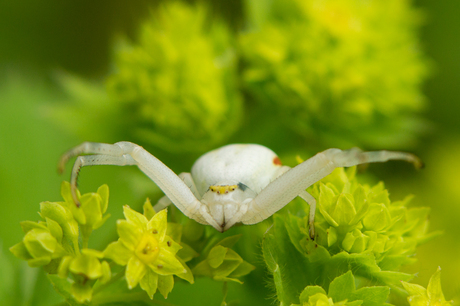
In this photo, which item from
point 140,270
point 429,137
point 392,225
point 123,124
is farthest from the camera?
point 429,137

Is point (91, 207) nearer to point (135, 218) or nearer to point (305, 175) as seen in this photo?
point (135, 218)

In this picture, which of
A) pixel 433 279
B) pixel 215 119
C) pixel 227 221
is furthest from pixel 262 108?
pixel 433 279

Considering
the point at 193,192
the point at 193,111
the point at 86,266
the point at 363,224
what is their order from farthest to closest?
the point at 193,111 < the point at 193,192 < the point at 363,224 < the point at 86,266

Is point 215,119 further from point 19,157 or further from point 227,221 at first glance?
point 19,157

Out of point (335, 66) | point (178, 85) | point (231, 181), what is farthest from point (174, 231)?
point (335, 66)

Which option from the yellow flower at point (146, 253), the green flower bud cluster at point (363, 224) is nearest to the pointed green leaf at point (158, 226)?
the yellow flower at point (146, 253)

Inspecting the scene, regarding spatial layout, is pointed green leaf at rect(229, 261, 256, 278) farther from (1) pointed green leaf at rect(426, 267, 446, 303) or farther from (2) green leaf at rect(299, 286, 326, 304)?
(1) pointed green leaf at rect(426, 267, 446, 303)
